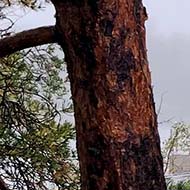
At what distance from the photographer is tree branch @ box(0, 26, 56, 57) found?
3.20 ft

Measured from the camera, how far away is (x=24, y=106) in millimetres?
1590

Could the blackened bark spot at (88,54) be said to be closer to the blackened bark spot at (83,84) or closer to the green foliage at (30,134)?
the blackened bark spot at (83,84)

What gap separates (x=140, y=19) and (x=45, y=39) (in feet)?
0.58

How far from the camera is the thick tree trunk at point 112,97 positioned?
2.79 ft

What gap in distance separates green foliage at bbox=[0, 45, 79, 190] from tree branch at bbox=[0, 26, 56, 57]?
406 mm

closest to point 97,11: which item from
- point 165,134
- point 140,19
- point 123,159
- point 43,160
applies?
point 140,19

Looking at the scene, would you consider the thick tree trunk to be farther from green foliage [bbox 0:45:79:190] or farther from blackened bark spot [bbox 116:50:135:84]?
green foliage [bbox 0:45:79:190]

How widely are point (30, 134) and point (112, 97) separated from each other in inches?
26.3

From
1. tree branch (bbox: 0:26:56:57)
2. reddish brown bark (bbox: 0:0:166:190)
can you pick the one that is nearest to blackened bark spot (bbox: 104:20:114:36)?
reddish brown bark (bbox: 0:0:166:190)

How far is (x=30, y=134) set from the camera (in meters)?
1.50

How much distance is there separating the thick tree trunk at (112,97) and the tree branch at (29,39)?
0.24 ft

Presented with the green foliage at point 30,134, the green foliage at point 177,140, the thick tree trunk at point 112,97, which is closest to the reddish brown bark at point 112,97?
the thick tree trunk at point 112,97

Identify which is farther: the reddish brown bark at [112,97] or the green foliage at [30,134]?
the green foliage at [30,134]

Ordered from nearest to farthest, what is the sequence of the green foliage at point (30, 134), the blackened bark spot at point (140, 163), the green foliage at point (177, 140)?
the blackened bark spot at point (140, 163), the green foliage at point (30, 134), the green foliage at point (177, 140)
